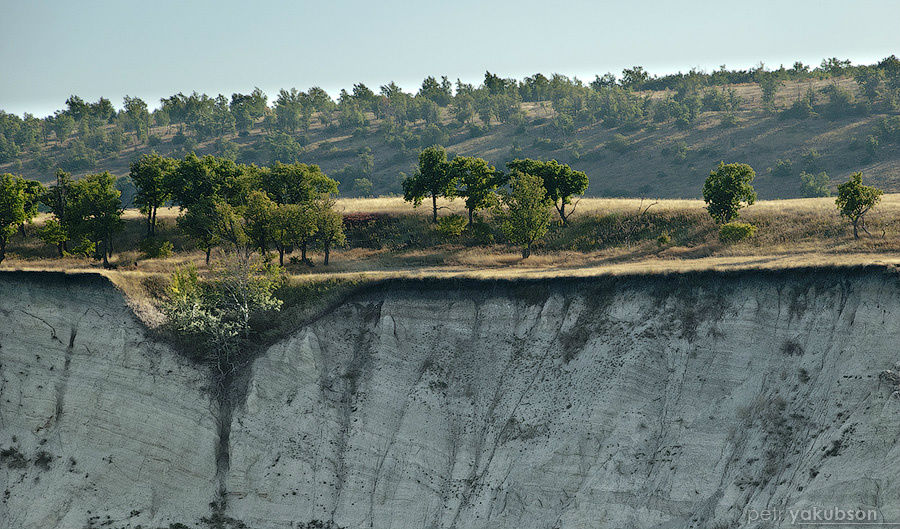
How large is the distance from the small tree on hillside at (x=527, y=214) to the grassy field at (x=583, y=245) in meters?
1.78

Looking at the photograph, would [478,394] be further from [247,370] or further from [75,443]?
[75,443]

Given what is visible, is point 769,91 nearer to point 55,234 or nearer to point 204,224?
point 204,224

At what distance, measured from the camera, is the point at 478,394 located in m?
50.2

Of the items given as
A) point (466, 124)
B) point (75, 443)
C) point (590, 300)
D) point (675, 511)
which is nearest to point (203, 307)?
point (75, 443)

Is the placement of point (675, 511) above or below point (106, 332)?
below

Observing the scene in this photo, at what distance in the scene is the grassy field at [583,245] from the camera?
5862cm

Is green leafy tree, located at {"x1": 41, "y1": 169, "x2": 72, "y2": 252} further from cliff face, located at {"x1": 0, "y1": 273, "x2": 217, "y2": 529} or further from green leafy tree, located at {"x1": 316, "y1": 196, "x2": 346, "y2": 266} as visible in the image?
green leafy tree, located at {"x1": 316, "y1": 196, "x2": 346, "y2": 266}

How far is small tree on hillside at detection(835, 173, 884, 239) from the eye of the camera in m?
63.0

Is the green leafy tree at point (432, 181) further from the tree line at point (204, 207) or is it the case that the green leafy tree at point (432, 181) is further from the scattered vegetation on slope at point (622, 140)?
the scattered vegetation on slope at point (622, 140)

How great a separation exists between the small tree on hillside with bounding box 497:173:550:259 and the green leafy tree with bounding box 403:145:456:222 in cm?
749

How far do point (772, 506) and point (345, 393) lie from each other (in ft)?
92.3

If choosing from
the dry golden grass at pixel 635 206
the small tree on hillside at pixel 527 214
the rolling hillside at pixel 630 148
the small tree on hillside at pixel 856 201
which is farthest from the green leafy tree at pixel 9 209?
the rolling hillside at pixel 630 148

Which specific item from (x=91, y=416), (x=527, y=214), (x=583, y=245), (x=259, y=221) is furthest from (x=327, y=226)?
(x=91, y=416)

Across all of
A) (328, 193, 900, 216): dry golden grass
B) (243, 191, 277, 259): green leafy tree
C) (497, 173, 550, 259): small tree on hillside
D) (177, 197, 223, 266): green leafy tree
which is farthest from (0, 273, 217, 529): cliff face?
(497, 173, 550, 259): small tree on hillside
